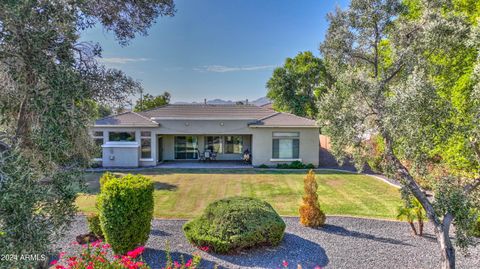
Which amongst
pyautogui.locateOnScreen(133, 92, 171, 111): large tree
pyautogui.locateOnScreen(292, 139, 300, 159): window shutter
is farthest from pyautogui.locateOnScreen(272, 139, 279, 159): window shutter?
pyautogui.locateOnScreen(133, 92, 171, 111): large tree

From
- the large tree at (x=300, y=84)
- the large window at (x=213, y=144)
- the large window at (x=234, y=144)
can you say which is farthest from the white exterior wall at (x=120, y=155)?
the large tree at (x=300, y=84)

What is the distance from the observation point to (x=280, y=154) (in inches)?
957

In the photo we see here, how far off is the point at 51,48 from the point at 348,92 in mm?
6358

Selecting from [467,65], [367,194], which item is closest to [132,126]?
[367,194]

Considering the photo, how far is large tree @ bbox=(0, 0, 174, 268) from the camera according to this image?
3.45m

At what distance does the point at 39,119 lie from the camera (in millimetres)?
4004

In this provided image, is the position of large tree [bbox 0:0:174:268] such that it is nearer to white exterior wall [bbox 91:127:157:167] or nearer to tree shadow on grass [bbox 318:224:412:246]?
tree shadow on grass [bbox 318:224:412:246]


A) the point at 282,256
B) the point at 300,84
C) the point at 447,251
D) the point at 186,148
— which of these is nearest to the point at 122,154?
the point at 186,148

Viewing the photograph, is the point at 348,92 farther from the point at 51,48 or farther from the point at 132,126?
the point at 132,126

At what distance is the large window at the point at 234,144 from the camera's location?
2741 cm

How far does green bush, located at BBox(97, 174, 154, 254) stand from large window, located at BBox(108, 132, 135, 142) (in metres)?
17.1

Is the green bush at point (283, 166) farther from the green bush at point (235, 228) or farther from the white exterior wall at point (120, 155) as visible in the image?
the green bush at point (235, 228)

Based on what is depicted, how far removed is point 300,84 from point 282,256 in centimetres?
3120

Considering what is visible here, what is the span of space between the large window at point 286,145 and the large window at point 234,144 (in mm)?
4226
